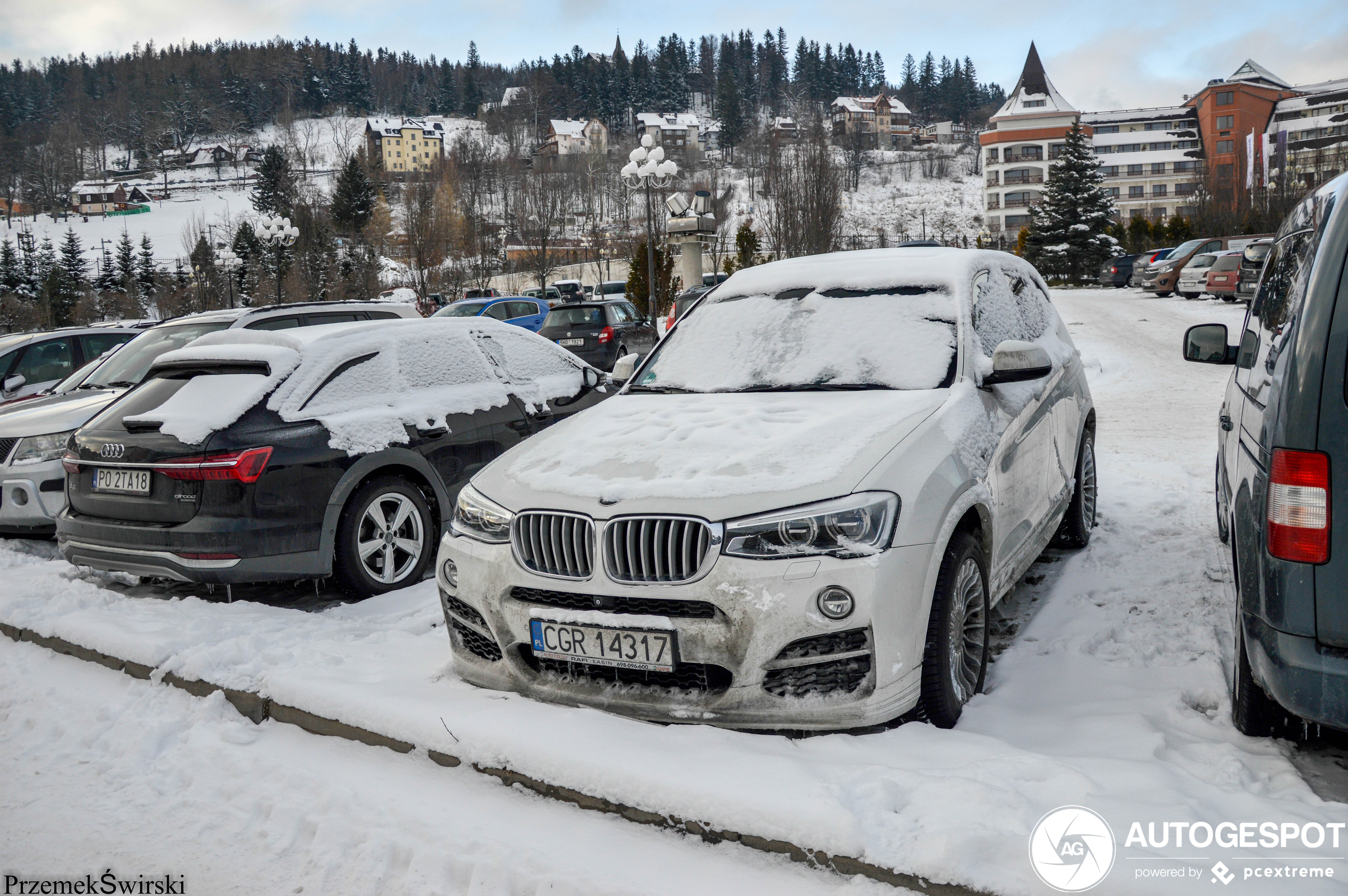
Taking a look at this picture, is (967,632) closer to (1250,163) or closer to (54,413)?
(54,413)

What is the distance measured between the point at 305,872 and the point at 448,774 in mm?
591

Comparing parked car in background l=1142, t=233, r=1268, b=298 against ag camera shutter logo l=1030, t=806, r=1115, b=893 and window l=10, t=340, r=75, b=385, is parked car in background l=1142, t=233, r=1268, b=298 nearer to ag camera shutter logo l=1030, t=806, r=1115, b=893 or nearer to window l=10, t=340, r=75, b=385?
window l=10, t=340, r=75, b=385

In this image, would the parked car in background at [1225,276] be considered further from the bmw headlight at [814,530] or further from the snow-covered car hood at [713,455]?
the bmw headlight at [814,530]

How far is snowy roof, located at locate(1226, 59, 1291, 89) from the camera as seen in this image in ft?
310

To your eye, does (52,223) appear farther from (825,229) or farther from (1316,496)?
(1316,496)

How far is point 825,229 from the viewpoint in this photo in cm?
2814

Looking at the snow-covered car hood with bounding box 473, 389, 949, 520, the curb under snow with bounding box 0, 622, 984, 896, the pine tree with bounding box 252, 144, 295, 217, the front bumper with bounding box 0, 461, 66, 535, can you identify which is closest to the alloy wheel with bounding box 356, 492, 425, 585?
the curb under snow with bounding box 0, 622, 984, 896

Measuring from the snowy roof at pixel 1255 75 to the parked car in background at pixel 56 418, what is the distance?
10953cm

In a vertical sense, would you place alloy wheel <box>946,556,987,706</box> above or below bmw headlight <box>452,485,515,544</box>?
below

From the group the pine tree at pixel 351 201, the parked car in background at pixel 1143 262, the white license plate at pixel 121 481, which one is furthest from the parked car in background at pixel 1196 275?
the pine tree at pixel 351 201

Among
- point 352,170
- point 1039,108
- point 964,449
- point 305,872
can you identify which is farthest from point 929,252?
point 1039,108

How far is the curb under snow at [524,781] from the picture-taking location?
2.53 m

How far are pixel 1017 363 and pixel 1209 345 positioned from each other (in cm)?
126

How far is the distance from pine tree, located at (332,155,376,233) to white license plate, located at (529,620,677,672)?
86360mm
